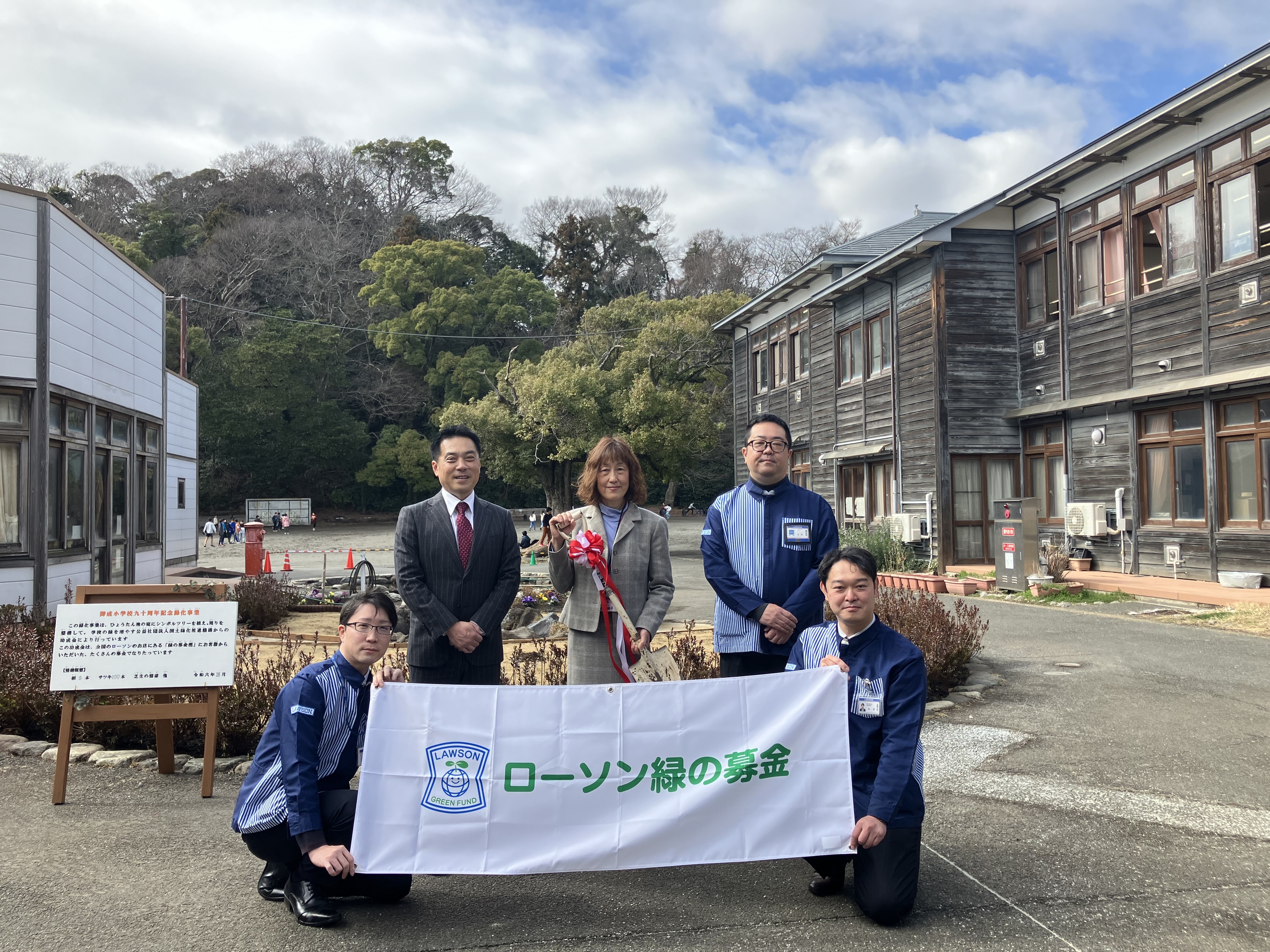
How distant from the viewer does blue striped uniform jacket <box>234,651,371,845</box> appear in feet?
12.1

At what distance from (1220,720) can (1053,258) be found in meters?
13.0

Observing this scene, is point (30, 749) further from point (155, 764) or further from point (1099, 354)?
point (1099, 354)

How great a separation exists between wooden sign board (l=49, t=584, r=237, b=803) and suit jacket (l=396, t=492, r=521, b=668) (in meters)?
1.54

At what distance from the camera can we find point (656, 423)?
→ 33531 mm

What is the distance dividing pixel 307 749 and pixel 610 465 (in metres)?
1.82

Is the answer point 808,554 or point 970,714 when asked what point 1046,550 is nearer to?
point 970,714

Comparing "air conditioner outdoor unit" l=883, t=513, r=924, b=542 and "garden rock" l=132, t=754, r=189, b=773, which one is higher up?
"air conditioner outdoor unit" l=883, t=513, r=924, b=542

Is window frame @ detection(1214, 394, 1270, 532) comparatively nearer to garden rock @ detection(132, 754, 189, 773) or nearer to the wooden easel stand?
the wooden easel stand

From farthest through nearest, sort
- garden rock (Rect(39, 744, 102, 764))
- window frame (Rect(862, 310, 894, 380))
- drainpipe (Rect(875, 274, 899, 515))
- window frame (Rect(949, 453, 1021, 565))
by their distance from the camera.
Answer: window frame (Rect(862, 310, 894, 380)), drainpipe (Rect(875, 274, 899, 515)), window frame (Rect(949, 453, 1021, 565)), garden rock (Rect(39, 744, 102, 764))

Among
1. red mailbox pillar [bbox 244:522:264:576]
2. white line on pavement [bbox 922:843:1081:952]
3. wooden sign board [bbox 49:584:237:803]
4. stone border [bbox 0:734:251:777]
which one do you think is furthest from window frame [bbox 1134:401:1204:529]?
red mailbox pillar [bbox 244:522:264:576]

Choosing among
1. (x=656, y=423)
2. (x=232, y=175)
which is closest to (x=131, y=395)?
(x=656, y=423)

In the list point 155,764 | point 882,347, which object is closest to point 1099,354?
point 882,347

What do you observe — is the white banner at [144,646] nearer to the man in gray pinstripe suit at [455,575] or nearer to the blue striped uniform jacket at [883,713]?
the man in gray pinstripe suit at [455,575]

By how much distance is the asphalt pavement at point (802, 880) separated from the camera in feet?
11.6
